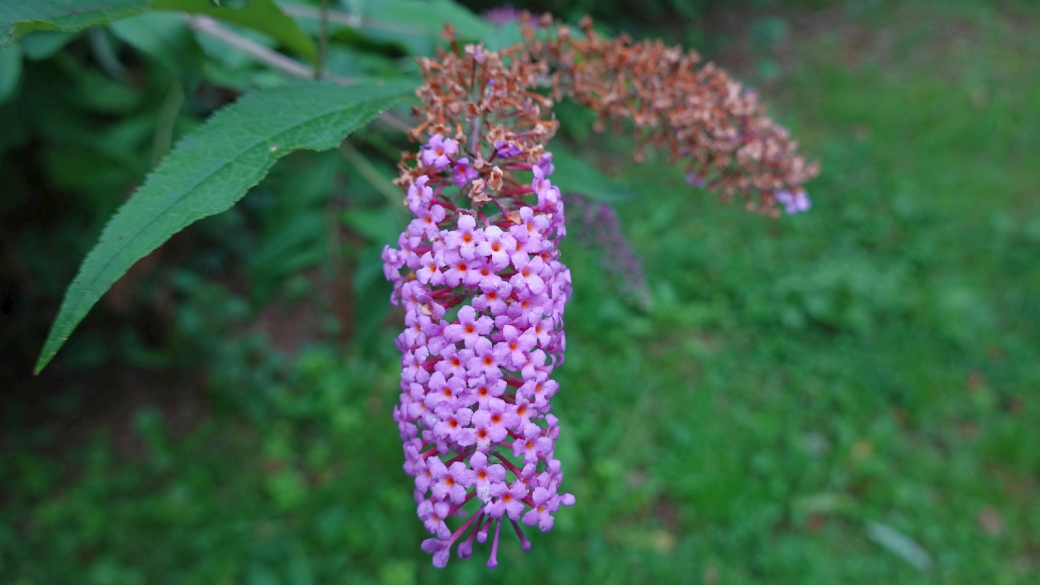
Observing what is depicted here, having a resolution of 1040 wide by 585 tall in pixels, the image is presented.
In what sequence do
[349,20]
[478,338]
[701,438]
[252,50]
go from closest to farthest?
[478,338], [252,50], [349,20], [701,438]

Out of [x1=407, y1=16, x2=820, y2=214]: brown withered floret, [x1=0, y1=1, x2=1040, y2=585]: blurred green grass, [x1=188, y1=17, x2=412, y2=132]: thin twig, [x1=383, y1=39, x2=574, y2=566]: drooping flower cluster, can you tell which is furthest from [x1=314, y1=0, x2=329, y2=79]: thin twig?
[x1=0, y1=1, x2=1040, y2=585]: blurred green grass

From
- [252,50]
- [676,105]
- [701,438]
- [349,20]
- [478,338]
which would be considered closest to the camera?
[478,338]

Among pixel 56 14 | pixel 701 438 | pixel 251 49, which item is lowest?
pixel 701 438

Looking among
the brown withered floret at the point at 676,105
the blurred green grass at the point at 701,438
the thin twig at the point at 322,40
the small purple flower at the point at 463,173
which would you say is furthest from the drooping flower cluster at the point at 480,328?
the blurred green grass at the point at 701,438

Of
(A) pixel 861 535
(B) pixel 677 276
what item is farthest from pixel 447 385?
(B) pixel 677 276

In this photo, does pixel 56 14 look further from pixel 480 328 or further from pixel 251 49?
pixel 480 328

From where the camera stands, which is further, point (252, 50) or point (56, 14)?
point (252, 50)

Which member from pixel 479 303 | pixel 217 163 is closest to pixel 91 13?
pixel 217 163

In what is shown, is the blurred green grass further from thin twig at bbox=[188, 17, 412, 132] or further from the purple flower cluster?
the purple flower cluster
